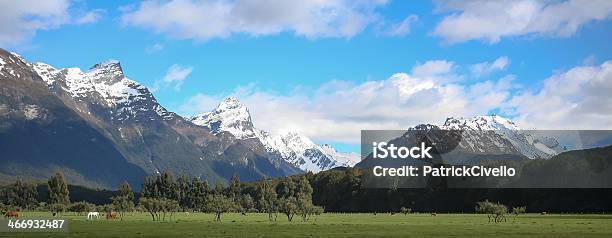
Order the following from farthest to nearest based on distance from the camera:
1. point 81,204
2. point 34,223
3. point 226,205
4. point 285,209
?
point 81,204 < point 226,205 < point 285,209 < point 34,223

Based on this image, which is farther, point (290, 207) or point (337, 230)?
point (290, 207)

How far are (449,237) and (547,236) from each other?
11.3m

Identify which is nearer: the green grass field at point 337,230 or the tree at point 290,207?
the green grass field at point 337,230

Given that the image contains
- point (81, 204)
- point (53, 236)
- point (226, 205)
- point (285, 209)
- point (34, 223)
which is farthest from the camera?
point (81, 204)

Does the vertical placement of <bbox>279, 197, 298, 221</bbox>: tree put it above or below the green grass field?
above

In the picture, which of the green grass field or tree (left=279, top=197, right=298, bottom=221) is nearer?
the green grass field

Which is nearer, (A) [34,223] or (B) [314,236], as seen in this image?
(B) [314,236]

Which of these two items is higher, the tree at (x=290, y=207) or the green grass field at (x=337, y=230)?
the tree at (x=290, y=207)

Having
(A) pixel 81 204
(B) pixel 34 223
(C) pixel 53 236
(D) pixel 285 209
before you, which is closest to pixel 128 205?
(A) pixel 81 204

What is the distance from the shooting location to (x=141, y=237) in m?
71.0

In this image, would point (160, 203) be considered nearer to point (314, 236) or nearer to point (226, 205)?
point (226, 205)

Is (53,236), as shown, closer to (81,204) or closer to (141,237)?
(141,237)

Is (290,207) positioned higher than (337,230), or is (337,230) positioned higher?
(290,207)

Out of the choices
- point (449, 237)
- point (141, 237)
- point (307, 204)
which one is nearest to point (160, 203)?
point (307, 204)
